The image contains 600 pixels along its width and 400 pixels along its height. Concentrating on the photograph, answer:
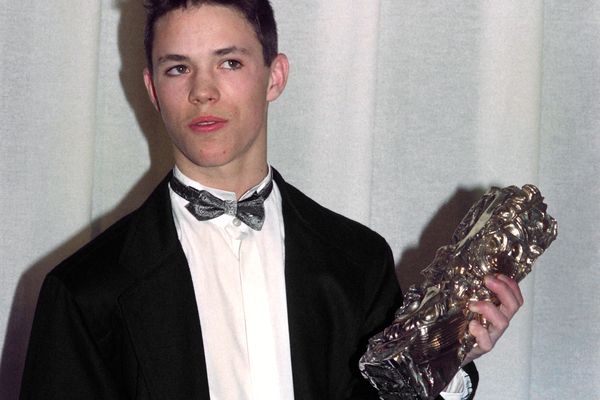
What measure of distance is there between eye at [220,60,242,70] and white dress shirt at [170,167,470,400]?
0.69 feet

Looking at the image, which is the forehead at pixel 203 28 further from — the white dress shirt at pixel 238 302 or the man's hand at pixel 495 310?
the man's hand at pixel 495 310

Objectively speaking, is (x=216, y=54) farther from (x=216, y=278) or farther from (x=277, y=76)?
(x=216, y=278)

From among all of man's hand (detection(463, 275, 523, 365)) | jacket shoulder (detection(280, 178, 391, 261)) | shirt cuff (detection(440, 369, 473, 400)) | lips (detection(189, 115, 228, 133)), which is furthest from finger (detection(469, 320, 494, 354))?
lips (detection(189, 115, 228, 133))

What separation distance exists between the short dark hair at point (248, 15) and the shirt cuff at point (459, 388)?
2.20ft

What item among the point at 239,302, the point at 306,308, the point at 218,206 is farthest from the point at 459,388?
the point at 218,206

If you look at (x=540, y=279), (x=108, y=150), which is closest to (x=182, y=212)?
(x=108, y=150)

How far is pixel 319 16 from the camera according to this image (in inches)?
90.4

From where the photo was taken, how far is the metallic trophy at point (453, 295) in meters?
1.61

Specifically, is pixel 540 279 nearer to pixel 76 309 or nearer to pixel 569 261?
pixel 569 261

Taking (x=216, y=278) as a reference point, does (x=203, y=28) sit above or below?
above

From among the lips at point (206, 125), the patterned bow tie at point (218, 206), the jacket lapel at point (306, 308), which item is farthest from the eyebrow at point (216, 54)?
the jacket lapel at point (306, 308)

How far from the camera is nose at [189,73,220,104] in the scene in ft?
5.82

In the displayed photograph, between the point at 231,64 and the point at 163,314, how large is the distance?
45cm

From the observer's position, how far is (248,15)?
1.85m
